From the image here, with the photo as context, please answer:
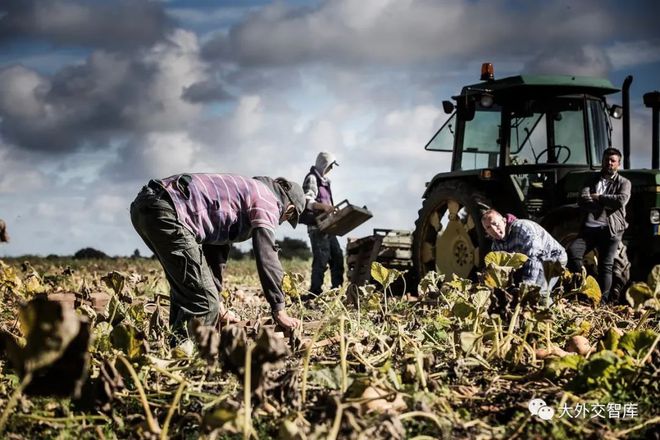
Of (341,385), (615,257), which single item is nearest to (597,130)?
(615,257)

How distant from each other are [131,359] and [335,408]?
1261 mm

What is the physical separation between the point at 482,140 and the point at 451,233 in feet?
3.82

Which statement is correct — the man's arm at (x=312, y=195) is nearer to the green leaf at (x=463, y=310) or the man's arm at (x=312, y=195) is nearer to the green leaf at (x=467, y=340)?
the green leaf at (x=463, y=310)

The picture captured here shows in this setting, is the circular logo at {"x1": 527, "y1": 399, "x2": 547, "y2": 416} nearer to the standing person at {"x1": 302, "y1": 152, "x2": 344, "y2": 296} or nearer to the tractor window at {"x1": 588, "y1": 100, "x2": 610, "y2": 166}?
the tractor window at {"x1": 588, "y1": 100, "x2": 610, "y2": 166}

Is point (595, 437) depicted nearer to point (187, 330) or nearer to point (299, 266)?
point (187, 330)

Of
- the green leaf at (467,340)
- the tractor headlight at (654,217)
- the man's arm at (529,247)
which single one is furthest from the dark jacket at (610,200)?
the green leaf at (467,340)

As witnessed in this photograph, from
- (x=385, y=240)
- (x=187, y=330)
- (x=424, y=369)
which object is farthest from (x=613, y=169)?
(x=424, y=369)

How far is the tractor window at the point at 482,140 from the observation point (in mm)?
9422

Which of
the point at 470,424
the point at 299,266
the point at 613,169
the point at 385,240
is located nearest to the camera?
the point at 470,424

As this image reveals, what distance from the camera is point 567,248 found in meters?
8.55

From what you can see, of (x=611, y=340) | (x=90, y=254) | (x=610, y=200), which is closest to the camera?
(x=611, y=340)

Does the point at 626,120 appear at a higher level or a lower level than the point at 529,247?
higher

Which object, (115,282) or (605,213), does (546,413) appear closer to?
(115,282)

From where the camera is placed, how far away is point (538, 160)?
905 centimetres
